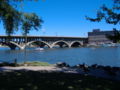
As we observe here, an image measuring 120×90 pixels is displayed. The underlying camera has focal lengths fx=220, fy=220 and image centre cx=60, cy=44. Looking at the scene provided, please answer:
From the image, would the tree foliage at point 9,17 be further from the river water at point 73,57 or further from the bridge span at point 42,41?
the bridge span at point 42,41

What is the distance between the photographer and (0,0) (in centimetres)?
1560

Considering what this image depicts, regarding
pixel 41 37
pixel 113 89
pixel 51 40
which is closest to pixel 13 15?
pixel 113 89

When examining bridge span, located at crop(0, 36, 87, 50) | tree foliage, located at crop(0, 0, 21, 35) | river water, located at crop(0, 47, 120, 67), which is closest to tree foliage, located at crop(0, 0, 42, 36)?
tree foliage, located at crop(0, 0, 21, 35)

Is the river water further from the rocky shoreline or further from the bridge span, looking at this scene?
the bridge span

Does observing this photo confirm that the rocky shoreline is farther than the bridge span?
No

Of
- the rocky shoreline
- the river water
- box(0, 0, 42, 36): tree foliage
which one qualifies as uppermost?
box(0, 0, 42, 36): tree foliage

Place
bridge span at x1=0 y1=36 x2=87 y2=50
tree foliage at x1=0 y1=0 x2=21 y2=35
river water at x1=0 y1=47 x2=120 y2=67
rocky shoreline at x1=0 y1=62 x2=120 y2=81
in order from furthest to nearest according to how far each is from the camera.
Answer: bridge span at x1=0 y1=36 x2=87 y2=50 < river water at x1=0 y1=47 x2=120 y2=67 < tree foliage at x1=0 y1=0 x2=21 y2=35 < rocky shoreline at x1=0 y1=62 x2=120 y2=81

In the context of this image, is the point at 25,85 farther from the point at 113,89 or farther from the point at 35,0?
the point at 35,0

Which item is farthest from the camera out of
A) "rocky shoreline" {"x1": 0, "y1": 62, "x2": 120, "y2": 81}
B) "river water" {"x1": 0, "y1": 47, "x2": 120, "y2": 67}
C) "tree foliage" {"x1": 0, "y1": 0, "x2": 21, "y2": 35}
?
"river water" {"x1": 0, "y1": 47, "x2": 120, "y2": 67}

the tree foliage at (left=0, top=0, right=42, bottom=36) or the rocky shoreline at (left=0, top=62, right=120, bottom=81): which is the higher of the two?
the tree foliage at (left=0, top=0, right=42, bottom=36)

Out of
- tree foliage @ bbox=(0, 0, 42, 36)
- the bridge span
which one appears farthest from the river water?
the bridge span

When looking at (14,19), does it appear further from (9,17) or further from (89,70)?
(89,70)

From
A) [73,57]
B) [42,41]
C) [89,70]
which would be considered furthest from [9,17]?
[42,41]

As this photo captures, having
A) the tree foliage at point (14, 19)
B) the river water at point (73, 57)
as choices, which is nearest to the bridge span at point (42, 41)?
the river water at point (73, 57)
